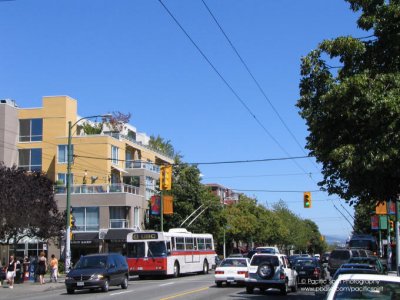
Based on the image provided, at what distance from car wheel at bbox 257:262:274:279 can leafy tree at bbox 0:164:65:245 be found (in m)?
15.7

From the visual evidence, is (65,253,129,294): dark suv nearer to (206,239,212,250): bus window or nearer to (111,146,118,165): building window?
(206,239,212,250): bus window

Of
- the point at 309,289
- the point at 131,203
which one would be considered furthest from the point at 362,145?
the point at 131,203

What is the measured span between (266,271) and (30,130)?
150 feet

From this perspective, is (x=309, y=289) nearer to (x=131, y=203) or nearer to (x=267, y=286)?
(x=267, y=286)

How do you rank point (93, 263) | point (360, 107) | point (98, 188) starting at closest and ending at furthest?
point (360, 107) < point (93, 263) < point (98, 188)

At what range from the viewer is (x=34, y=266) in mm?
34750

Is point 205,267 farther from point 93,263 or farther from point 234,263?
point 93,263

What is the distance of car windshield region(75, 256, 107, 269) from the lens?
25156mm

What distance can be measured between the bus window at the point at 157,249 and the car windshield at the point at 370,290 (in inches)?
1063

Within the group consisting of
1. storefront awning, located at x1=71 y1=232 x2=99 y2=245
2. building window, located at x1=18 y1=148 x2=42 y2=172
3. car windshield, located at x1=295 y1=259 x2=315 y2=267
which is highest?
building window, located at x1=18 y1=148 x2=42 y2=172

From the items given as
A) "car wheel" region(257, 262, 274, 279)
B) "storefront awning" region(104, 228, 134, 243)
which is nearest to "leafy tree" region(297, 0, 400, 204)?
"car wheel" region(257, 262, 274, 279)

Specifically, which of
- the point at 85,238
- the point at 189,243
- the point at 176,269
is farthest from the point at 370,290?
the point at 85,238

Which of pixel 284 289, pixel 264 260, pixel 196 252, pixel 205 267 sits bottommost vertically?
pixel 284 289

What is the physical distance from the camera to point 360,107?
1512cm
